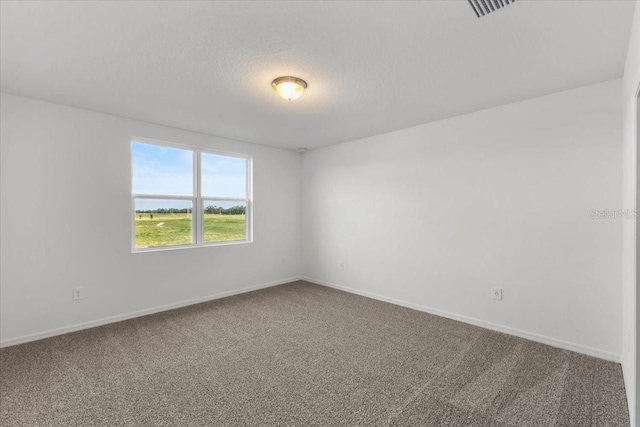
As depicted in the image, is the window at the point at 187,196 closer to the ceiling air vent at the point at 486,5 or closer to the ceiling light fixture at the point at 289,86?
the ceiling light fixture at the point at 289,86

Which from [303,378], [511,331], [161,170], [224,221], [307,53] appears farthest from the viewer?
[224,221]

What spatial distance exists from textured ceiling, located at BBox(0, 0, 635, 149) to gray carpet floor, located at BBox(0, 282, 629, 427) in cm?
246

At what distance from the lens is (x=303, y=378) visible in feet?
7.66

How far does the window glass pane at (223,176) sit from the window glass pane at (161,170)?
0.23 m

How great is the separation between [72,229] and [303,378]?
9.74ft

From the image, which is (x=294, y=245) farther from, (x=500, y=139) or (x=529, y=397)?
(x=529, y=397)

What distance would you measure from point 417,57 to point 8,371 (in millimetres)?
4109

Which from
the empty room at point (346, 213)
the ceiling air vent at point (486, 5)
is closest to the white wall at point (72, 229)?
the empty room at point (346, 213)

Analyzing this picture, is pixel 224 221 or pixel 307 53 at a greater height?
pixel 307 53

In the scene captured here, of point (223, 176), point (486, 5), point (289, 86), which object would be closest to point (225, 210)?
point (223, 176)

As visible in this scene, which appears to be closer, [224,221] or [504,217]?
[504,217]

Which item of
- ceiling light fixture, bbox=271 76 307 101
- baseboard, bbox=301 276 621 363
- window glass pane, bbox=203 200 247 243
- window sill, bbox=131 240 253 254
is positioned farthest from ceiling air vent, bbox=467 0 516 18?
window sill, bbox=131 240 253 254

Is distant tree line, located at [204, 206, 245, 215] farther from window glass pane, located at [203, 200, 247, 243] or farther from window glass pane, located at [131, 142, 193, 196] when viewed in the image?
window glass pane, located at [131, 142, 193, 196]

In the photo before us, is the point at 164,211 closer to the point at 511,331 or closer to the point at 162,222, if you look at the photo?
the point at 162,222
